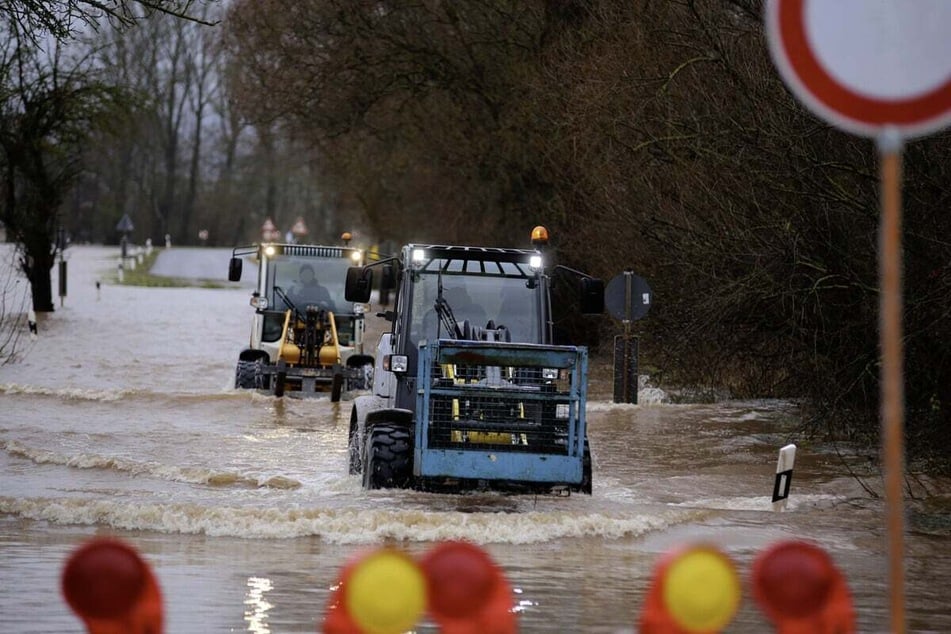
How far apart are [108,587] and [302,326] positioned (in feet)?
67.2

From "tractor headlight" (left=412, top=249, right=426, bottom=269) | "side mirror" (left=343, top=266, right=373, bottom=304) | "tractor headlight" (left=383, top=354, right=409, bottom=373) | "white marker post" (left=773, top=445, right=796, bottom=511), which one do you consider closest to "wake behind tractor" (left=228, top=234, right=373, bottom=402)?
"tractor headlight" (left=412, top=249, right=426, bottom=269)

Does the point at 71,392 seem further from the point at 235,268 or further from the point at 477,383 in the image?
→ the point at 477,383

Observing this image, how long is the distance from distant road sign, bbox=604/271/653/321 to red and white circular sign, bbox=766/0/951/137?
49.1 ft

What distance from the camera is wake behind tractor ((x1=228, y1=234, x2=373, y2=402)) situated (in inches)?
876

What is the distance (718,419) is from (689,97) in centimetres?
560

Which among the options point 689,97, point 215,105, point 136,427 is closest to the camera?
point 689,97

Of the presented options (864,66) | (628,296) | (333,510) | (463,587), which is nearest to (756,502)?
(333,510)

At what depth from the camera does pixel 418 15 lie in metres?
→ 31.1

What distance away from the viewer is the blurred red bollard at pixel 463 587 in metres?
2.80

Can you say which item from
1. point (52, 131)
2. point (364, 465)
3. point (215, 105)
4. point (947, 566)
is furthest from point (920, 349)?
point (215, 105)

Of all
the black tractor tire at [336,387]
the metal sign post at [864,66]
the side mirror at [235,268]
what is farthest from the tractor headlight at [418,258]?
the side mirror at [235,268]

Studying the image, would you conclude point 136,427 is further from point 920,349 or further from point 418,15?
point 418,15

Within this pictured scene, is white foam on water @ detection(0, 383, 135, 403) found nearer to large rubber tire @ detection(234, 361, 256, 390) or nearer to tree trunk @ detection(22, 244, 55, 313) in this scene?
large rubber tire @ detection(234, 361, 256, 390)

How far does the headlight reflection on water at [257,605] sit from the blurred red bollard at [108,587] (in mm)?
3984
